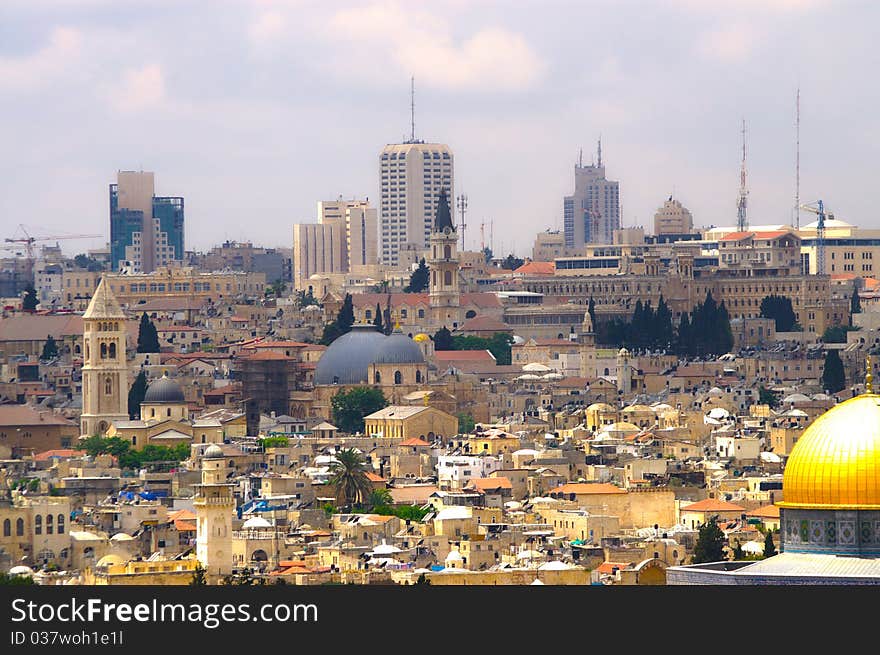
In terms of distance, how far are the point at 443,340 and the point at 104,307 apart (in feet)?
81.6

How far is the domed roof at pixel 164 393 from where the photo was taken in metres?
122

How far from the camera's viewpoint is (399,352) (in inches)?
5271

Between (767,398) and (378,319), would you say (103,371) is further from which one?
(378,319)

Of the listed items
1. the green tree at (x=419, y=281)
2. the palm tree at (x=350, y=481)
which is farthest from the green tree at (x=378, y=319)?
the palm tree at (x=350, y=481)

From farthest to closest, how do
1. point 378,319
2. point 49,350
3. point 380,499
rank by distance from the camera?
point 378,319 < point 49,350 < point 380,499

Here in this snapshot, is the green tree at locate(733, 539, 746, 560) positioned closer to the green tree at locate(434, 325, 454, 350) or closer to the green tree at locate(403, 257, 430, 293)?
the green tree at locate(434, 325, 454, 350)

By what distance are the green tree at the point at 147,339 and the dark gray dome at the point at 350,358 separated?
29.3ft

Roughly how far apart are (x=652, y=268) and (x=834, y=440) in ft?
408

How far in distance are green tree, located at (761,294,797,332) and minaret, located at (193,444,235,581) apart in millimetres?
81844

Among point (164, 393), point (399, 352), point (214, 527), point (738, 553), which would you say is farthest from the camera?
point (399, 352)

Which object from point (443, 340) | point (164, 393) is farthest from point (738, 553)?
point (443, 340)

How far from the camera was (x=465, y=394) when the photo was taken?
426 ft
